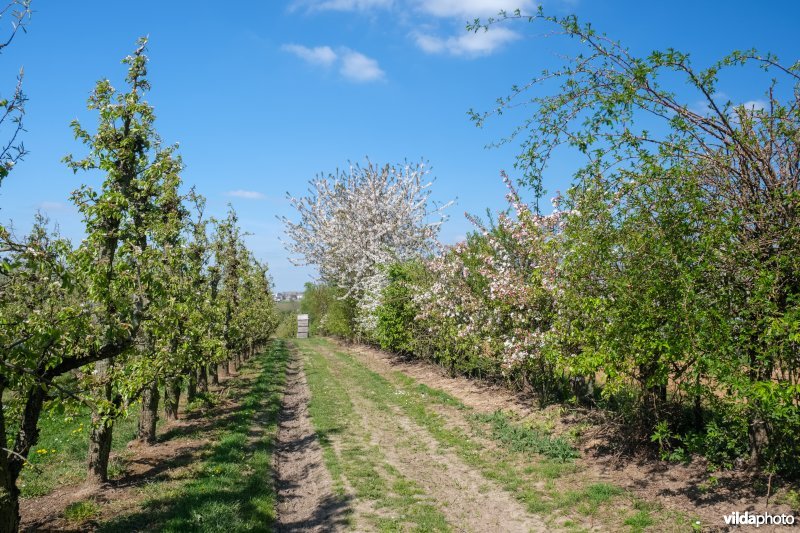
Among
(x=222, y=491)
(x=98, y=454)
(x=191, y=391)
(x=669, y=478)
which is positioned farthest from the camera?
(x=191, y=391)

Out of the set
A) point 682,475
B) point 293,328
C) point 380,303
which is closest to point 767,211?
point 682,475

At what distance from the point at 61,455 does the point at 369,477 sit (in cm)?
736

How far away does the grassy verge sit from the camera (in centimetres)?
772

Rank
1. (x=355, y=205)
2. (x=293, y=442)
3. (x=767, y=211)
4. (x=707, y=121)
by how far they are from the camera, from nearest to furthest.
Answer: (x=767, y=211), (x=707, y=121), (x=293, y=442), (x=355, y=205)

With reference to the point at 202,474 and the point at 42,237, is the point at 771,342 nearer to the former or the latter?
the point at 202,474

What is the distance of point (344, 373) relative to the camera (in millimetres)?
26391

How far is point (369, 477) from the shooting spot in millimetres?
10273

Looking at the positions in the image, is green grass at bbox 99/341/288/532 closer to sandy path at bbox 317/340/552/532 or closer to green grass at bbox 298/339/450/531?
green grass at bbox 298/339/450/531

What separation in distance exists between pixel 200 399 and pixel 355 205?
54.0 feet

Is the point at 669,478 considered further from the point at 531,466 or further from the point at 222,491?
the point at 222,491

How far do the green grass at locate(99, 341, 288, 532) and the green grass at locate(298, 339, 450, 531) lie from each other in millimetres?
1387

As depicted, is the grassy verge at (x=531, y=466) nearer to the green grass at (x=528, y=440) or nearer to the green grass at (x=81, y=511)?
the green grass at (x=528, y=440)

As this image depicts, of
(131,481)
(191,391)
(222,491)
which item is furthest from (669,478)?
(191,391)

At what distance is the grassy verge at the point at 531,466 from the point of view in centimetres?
772
